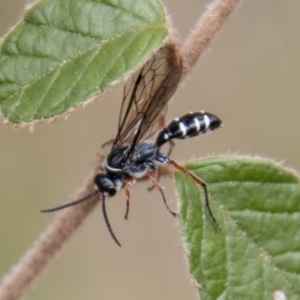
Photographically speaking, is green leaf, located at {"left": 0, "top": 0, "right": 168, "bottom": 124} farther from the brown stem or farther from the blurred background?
the blurred background

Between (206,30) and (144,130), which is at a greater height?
(206,30)

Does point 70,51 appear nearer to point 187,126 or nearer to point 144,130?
point 144,130

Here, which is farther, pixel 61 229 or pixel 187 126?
pixel 187 126

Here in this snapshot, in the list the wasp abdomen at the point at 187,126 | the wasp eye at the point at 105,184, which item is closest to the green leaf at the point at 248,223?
the wasp eye at the point at 105,184

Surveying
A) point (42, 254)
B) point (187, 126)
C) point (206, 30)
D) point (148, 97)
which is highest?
point (206, 30)

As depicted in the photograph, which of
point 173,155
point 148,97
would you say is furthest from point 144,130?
point 173,155

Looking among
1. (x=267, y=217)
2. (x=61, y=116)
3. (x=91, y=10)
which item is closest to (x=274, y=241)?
(x=267, y=217)

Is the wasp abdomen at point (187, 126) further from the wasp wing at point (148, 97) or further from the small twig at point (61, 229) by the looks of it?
the small twig at point (61, 229)

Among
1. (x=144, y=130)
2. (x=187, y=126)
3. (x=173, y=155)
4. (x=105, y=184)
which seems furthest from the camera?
(x=173, y=155)
